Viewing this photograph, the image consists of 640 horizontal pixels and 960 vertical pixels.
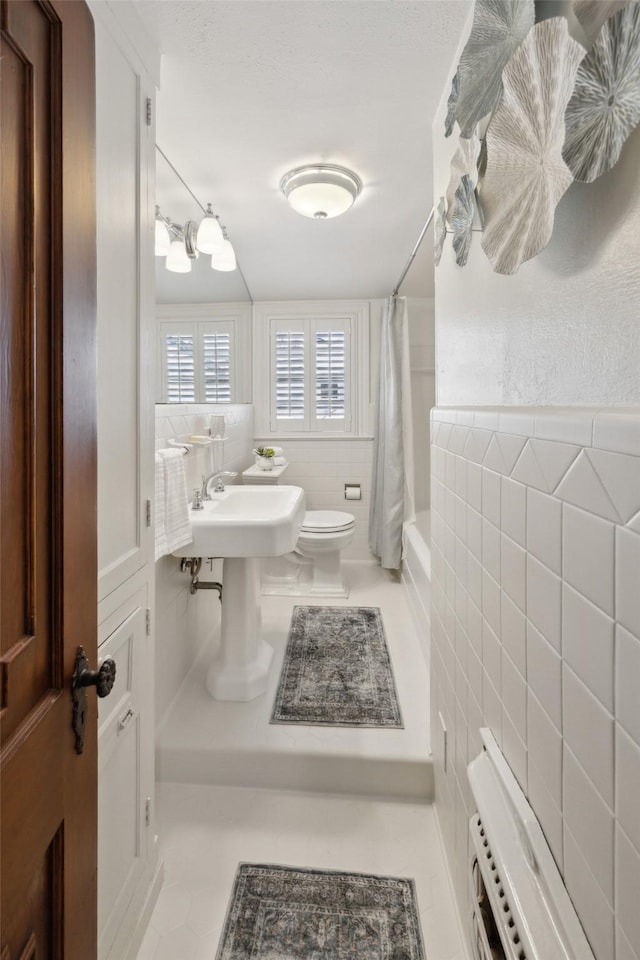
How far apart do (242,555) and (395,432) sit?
193cm

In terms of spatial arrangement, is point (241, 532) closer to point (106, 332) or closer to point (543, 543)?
point (106, 332)

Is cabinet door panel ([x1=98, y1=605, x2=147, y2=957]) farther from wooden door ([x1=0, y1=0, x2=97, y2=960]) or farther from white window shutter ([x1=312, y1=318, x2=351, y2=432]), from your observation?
white window shutter ([x1=312, y1=318, x2=351, y2=432])

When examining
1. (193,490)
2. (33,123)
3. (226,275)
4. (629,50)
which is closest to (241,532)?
(193,490)

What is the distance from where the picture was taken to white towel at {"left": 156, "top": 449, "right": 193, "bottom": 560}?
1474mm

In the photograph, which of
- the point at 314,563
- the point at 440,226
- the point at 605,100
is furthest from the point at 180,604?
the point at 605,100

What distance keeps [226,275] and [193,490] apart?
1455 mm

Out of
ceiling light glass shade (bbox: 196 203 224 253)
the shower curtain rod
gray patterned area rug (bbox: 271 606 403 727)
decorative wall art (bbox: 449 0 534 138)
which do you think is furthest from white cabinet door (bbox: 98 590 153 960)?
the shower curtain rod

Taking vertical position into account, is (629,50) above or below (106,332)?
above

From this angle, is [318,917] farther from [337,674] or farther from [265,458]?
[265,458]

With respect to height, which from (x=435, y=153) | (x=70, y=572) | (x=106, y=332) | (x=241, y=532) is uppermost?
(x=435, y=153)

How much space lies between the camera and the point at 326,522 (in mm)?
3080

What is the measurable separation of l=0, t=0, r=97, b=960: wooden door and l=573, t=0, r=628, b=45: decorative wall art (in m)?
0.67

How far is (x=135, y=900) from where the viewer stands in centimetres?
110

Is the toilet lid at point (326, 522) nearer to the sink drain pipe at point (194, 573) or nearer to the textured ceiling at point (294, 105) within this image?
the sink drain pipe at point (194, 573)
